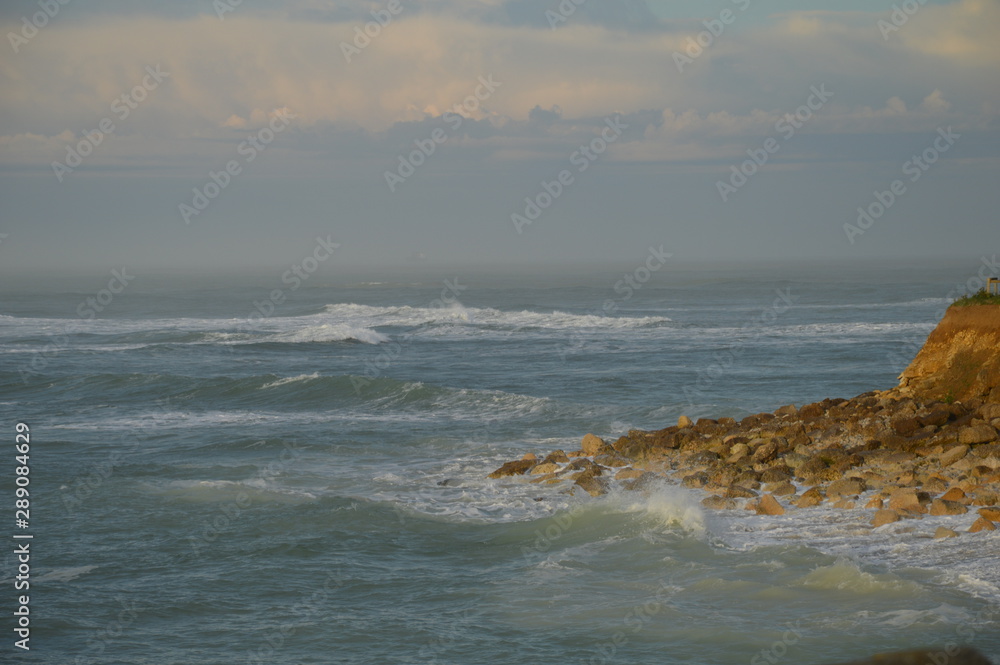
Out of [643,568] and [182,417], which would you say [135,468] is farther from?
[643,568]

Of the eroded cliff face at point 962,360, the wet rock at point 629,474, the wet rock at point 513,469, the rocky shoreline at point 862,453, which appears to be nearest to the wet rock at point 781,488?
the rocky shoreline at point 862,453

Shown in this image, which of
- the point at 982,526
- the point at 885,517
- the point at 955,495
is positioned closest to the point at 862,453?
the point at 955,495

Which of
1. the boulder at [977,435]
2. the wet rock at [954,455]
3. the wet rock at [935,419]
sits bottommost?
the wet rock at [954,455]

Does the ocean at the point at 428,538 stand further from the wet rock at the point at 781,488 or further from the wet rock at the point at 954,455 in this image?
the wet rock at the point at 954,455

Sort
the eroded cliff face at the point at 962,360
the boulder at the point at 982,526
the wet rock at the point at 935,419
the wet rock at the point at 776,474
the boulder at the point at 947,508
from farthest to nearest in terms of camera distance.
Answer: the eroded cliff face at the point at 962,360
the wet rock at the point at 935,419
the wet rock at the point at 776,474
the boulder at the point at 947,508
the boulder at the point at 982,526

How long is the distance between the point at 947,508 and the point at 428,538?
278 inches

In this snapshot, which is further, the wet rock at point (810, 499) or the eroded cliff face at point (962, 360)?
the eroded cliff face at point (962, 360)

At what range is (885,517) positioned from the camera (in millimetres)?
13109

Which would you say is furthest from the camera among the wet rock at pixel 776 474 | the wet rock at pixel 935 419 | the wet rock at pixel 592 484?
the wet rock at pixel 935 419

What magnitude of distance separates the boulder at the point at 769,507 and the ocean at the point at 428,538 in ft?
0.66

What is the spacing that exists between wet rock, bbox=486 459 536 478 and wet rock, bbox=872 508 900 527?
611cm

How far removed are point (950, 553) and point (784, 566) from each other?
2001 mm

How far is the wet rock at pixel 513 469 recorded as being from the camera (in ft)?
56.2

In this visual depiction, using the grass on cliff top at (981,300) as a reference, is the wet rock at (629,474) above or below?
below
